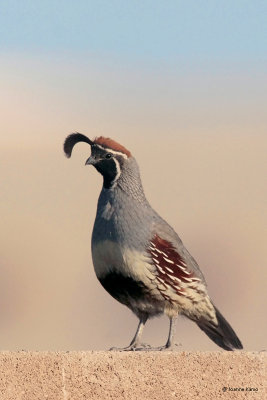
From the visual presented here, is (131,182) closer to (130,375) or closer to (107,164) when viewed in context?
(107,164)

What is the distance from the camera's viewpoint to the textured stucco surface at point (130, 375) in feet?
19.2

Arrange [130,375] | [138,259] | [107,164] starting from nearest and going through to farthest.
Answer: [130,375], [138,259], [107,164]

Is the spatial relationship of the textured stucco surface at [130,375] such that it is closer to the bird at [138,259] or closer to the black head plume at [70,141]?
the bird at [138,259]

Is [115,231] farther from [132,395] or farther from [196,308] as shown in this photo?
[132,395]

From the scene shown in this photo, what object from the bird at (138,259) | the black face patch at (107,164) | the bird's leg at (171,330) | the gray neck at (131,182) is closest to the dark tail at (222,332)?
the bird at (138,259)

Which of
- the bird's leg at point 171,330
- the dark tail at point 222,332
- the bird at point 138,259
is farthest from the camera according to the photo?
the dark tail at point 222,332

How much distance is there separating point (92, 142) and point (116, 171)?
0.32 meters

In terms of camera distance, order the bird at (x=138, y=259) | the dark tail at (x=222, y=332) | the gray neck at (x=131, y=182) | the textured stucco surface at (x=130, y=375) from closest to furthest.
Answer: the textured stucco surface at (x=130, y=375) → the bird at (x=138, y=259) → the gray neck at (x=131, y=182) → the dark tail at (x=222, y=332)

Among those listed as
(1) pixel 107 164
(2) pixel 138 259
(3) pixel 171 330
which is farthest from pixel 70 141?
(3) pixel 171 330

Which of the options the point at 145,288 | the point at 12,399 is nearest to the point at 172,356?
the point at 12,399

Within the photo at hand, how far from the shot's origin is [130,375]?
5.97m

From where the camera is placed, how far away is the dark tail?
324 inches

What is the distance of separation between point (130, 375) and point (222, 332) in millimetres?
2427

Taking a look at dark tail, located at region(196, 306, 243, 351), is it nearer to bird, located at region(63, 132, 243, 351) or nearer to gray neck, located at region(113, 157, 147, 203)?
bird, located at region(63, 132, 243, 351)
